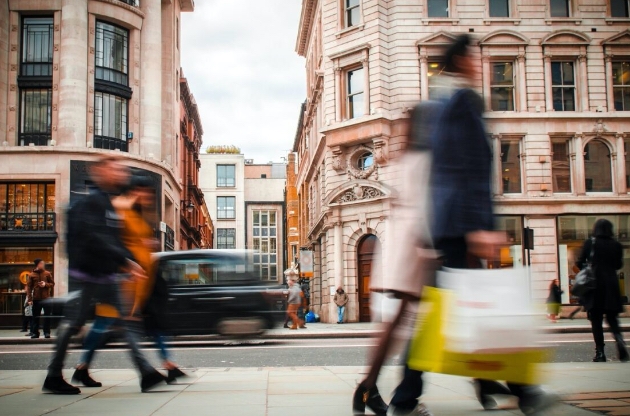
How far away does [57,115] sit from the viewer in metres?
30.2

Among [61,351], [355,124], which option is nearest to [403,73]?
[355,124]

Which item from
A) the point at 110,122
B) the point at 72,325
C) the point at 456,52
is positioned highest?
the point at 110,122

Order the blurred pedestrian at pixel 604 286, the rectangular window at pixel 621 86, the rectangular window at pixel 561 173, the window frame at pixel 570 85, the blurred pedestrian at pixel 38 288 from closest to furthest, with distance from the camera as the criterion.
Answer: the blurred pedestrian at pixel 604 286, the blurred pedestrian at pixel 38 288, the rectangular window at pixel 561 173, the window frame at pixel 570 85, the rectangular window at pixel 621 86

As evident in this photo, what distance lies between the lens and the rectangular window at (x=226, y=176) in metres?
101

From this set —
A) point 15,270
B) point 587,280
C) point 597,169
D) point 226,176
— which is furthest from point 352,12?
point 226,176

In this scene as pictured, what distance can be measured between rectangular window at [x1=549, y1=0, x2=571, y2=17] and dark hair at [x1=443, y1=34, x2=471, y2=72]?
30266 mm

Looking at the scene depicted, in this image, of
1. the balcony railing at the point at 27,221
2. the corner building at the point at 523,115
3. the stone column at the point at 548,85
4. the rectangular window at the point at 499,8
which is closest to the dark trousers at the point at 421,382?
the corner building at the point at 523,115

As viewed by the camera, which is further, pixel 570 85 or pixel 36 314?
pixel 570 85

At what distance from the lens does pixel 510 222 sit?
30719 millimetres

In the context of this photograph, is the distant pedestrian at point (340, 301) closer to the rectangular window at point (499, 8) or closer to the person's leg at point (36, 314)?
the rectangular window at point (499, 8)

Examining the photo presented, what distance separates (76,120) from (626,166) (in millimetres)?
23892

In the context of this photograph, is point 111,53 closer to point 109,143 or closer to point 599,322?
point 109,143

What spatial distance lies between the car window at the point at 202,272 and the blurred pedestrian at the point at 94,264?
9.10 meters

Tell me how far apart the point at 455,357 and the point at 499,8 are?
31046 millimetres
